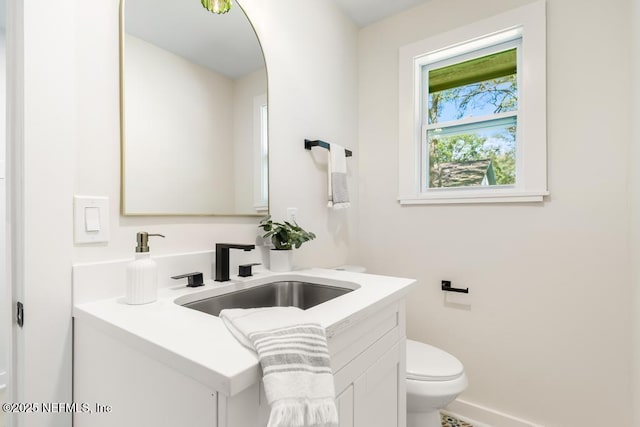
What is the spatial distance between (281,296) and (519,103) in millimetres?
1541

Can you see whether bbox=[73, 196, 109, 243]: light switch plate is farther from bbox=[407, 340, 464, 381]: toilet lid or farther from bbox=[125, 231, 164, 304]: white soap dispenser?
bbox=[407, 340, 464, 381]: toilet lid

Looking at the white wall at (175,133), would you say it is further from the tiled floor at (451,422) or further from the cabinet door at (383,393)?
the tiled floor at (451,422)

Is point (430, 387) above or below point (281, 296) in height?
below

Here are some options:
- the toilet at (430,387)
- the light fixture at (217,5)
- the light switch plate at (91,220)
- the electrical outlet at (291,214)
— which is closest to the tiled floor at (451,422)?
the toilet at (430,387)

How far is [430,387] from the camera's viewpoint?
1292 mm

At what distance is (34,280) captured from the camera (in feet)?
2.62

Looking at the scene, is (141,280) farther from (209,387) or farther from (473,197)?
(473,197)

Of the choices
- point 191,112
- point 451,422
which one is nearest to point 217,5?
point 191,112

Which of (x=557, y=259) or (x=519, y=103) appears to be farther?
(x=519, y=103)

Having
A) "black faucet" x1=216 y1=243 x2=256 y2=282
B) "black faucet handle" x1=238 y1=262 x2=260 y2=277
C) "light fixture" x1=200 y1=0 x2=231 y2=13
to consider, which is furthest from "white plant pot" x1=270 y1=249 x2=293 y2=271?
"light fixture" x1=200 y1=0 x2=231 y2=13

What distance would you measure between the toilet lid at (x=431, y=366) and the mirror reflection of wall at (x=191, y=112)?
3.14 feet

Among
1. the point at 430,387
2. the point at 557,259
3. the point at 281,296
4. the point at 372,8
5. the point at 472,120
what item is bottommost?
the point at 430,387

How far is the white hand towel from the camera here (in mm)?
1756

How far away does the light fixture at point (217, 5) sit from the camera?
1.23 metres
